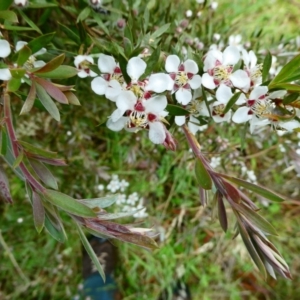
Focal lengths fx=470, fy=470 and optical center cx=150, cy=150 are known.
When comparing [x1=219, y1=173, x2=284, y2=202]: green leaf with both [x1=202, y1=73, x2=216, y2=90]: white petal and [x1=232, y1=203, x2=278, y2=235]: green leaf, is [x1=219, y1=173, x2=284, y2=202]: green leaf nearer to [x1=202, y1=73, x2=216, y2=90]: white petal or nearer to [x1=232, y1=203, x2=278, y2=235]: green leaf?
[x1=232, y1=203, x2=278, y2=235]: green leaf

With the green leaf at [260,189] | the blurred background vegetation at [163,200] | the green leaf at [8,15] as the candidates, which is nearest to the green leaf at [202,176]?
the green leaf at [260,189]

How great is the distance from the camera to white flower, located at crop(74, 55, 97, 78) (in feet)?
2.83

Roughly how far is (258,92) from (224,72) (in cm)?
6

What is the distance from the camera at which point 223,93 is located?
0.73 m

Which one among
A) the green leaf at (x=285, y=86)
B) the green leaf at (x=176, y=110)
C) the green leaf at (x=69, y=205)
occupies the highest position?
the green leaf at (x=285, y=86)


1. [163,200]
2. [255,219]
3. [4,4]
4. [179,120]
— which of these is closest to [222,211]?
[255,219]

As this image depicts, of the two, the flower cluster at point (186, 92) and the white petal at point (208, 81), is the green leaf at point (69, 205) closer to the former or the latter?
the flower cluster at point (186, 92)

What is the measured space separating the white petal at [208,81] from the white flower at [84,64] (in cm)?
23

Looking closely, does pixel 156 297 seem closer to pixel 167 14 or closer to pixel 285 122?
pixel 167 14

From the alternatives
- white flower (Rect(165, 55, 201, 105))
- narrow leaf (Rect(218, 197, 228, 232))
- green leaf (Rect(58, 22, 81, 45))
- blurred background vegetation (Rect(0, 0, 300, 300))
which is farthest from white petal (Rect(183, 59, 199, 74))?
blurred background vegetation (Rect(0, 0, 300, 300))

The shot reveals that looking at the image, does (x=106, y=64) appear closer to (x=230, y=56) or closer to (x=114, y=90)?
(x=114, y=90)

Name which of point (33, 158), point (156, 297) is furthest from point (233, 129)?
point (33, 158)

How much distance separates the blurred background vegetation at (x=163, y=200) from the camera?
1411 mm

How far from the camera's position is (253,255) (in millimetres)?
748
